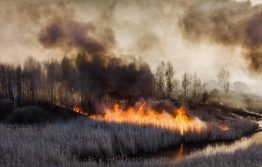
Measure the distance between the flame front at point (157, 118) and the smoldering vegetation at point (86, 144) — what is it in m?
1.79

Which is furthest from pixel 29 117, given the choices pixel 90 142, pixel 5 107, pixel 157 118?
pixel 90 142

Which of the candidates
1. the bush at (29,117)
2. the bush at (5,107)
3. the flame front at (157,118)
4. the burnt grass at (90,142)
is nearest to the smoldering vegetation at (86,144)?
the burnt grass at (90,142)

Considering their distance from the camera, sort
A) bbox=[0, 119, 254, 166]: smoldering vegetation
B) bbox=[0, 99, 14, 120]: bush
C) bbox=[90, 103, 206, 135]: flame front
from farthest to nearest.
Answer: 1. bbox=[0, 99, 14, 120]: bush
2. bbox=[90, 103, 206, 135]: flame front
3. bbox=[0, 119, 254, 166]: smoldering vegetation

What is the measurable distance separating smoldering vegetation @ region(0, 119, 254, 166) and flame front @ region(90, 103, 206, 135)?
1791 millimetres

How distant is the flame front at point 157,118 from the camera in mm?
35906

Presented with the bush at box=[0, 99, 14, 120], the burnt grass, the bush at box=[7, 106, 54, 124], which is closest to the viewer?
the burnt grass

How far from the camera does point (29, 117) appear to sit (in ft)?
148

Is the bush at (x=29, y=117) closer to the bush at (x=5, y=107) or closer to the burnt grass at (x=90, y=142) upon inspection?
the bush at (x=5, y=107)

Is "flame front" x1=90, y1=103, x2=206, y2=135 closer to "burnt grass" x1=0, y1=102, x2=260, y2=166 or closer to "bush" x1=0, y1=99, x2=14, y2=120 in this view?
"burnt grass" x1=0, y1=102, x2=260, y2=166

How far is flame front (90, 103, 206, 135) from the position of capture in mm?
35906

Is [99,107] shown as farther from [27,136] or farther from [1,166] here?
[1,166]

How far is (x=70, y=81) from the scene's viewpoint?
7644 centimetres

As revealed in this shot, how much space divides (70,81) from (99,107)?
42.5ft

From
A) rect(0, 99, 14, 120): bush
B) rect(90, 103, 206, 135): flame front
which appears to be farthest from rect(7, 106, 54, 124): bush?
rect(0, 99, 14, 120): bush
